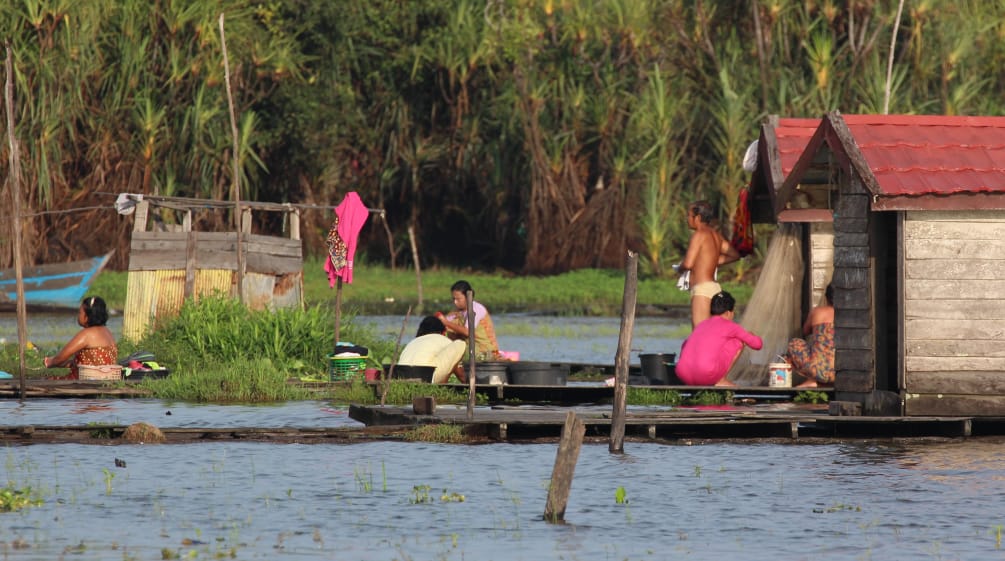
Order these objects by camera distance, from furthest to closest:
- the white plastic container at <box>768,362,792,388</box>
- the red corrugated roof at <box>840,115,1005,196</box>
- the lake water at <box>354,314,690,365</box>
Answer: the lake water at <box>354,314,690,365</box>
the white plastic container at <box>768,362,792,388</box>
the red corrugated roof at <box>840,115,1005,196</box>

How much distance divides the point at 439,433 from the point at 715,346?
3104 mm

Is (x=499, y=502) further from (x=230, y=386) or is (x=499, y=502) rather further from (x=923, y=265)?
(x=230, y=386)

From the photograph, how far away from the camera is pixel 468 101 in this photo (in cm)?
3581

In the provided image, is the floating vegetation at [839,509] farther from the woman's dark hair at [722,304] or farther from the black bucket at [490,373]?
the black bucket at [490,373]

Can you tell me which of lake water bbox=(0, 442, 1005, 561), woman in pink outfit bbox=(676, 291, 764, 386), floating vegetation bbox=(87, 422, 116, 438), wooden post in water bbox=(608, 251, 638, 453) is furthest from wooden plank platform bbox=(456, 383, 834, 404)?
floating vegetation bbox=(87, 422, 116, 438)

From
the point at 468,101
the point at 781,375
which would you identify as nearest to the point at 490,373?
the point at 781,375

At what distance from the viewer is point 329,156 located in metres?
34.7

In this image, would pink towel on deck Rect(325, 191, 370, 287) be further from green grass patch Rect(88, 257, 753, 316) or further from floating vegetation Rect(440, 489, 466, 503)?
green grass patch Rect(88, 257, 753, 316)

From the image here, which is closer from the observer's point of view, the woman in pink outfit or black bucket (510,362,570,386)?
the woman in pink outfit

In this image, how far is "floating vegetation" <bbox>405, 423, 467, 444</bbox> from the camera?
12984 millimetres

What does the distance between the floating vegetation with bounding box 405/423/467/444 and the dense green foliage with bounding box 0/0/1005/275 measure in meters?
17.6

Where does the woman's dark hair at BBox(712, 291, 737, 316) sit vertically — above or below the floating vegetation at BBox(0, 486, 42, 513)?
above

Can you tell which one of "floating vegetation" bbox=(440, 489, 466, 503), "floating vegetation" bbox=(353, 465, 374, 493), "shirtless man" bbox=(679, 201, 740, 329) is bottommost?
"floating vegetation" bbox=(440, 489, 466, 503)

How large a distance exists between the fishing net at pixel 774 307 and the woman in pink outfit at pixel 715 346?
52 centimetres
